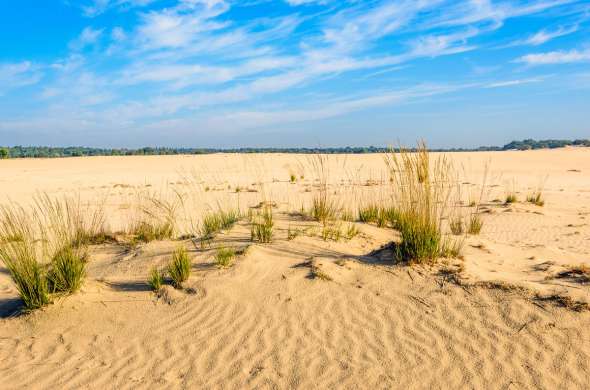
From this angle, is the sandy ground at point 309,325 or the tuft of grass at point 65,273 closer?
the sandy ground at point 309,325

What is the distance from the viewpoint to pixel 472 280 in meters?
4.80

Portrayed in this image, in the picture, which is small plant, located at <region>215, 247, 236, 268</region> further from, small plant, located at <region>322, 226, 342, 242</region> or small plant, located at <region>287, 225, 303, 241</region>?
small plant, located at <region>322, 226, 342, 242</region>

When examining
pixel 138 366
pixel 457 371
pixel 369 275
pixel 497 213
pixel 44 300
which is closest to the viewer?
pixel 457 371

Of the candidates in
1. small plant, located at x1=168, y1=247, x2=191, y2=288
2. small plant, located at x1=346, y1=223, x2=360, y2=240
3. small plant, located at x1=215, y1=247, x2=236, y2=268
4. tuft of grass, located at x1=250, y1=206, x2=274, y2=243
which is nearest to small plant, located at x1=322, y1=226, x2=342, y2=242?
small plant, located at x1=346, y1=223, x2=360, y2=240

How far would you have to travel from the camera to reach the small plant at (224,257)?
5.51m

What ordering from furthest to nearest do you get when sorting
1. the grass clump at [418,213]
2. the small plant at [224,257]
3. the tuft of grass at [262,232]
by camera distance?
the tuft of grass at [262,232], the small plant at [224,257], the grass clump at [418,213]

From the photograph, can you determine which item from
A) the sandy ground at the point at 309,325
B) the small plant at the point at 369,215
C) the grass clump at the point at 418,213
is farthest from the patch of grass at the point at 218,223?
the grass clump at the point at 418,213

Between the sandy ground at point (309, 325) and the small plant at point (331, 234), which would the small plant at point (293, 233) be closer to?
the sandy ground at point (309, 325)

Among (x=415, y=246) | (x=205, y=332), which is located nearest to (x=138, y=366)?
(x=205, y=332)

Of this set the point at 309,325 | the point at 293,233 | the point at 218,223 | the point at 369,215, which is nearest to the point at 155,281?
the point at 309,325

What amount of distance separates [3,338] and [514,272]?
529cm

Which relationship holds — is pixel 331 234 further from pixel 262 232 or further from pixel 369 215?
pixel 369 215

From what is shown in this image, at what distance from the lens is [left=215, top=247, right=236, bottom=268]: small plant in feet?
18.1

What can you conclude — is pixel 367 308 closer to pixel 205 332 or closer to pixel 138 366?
pixel 205 332
